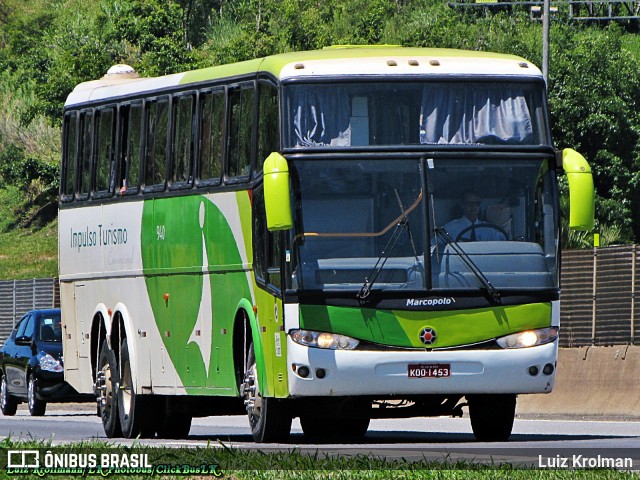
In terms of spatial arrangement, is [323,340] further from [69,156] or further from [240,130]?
[69,156]

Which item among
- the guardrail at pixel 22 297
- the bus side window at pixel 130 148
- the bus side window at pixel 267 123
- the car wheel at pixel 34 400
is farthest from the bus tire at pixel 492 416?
the guardrail at pixel 22 297

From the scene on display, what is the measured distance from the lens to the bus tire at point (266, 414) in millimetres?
16328

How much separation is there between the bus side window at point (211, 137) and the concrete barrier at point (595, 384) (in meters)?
7.31

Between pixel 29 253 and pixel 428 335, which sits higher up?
pixel 29 253

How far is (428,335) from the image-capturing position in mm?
15469

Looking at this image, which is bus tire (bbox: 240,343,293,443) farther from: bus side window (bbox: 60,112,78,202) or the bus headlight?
bus side window (bbox: 60,112,78,202)

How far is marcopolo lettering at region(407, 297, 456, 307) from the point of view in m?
15.4

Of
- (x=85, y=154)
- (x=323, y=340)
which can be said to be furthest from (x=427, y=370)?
(x=85, y=154)

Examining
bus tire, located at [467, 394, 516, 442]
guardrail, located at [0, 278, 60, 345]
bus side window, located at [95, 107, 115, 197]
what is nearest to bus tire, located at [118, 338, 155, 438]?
bus side window, located at [95, 107, 115, 197]

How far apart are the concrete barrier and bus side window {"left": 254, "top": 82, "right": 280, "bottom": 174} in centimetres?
795

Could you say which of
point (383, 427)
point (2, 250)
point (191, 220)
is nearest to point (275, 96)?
point (191, 220)

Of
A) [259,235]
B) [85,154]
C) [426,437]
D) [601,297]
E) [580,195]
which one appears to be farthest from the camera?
[601,297]

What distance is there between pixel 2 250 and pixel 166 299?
51.4m

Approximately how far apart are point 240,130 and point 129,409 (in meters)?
4.28
